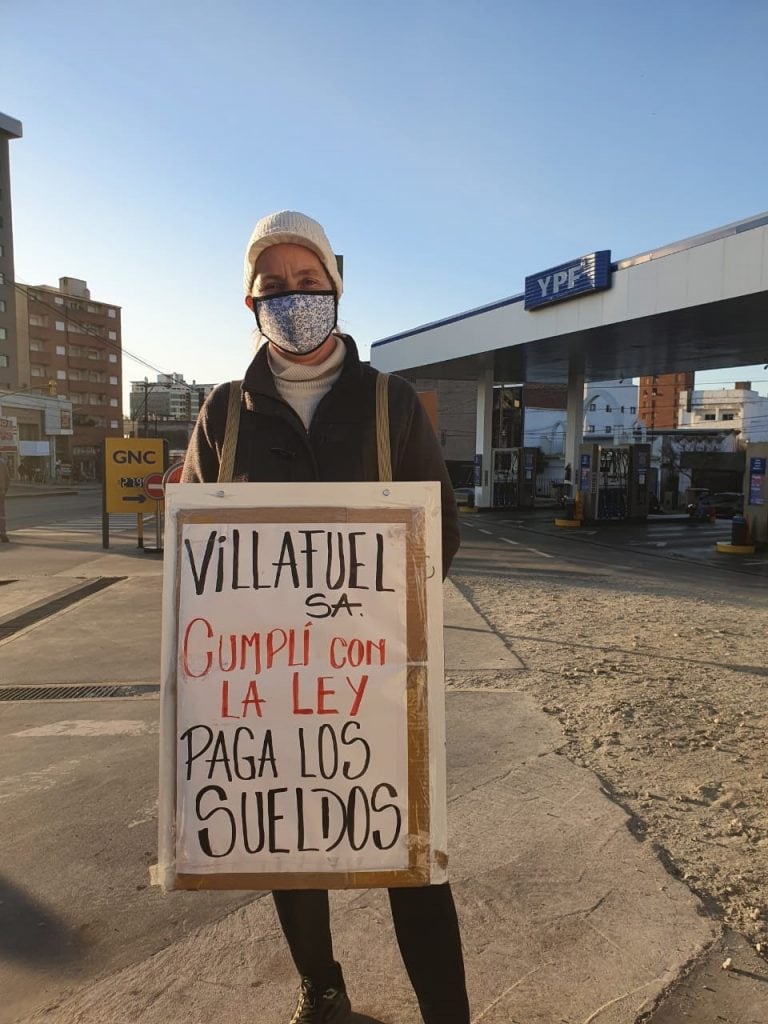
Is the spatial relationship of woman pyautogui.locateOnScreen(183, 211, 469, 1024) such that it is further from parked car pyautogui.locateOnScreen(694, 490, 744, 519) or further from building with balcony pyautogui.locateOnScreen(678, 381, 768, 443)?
building with balcony pyautogui.locateOnScreen(678, 381, 768, 443)

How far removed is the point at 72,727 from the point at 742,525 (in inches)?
526

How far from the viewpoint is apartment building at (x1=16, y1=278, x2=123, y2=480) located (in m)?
71.8

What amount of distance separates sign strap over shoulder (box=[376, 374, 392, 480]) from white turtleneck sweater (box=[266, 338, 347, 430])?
0.15m

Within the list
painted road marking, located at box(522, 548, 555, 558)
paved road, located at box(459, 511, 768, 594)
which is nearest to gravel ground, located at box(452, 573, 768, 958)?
paved road, located at box(459, 511, 768, 594)

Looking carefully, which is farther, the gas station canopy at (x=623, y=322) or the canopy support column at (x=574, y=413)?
the canopy support column at (x=574, y=413)

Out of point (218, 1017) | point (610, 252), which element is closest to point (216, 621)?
point (218, 1017)

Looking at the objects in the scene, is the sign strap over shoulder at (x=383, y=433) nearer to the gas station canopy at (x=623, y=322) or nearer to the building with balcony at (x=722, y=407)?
the gas station canopy at (x=623, y=322)

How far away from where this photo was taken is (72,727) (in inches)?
165

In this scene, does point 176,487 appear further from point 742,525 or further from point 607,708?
point 742,525

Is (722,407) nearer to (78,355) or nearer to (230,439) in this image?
(78,355)

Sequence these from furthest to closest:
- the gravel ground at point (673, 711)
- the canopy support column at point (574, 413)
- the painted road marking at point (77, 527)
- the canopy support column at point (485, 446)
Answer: the canopy support column at point (485, 446) < the canopy support column at point (574, 413) < the painted road marking at point (77, 527) < the gravel ground at point (673, 711)

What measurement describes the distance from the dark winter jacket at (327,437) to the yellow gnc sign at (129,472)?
10.7 meters

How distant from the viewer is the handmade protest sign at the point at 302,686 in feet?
5.25

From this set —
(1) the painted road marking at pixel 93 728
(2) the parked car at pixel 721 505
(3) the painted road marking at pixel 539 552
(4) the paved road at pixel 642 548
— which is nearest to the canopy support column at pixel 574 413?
(4) the paved road at pixel 642 548
